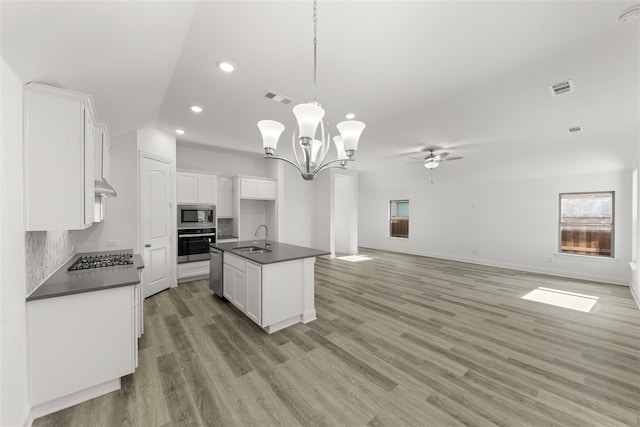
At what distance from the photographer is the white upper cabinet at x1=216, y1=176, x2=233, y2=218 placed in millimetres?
5656

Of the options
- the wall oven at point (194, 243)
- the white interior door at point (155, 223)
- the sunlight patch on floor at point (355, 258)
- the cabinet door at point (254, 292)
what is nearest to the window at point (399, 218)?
the sunlight patch on floor at point (355, 258)

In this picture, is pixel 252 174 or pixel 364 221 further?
pixel 364 221

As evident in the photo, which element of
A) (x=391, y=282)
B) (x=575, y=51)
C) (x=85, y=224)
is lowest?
(x=391, y=282)

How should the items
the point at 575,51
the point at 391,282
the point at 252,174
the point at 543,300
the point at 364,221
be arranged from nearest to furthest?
the point at 575,51
the point at 543,300
the point at 391,282
the point at 252,174
the point at 364,221

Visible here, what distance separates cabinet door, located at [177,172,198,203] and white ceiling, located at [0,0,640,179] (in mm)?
1123

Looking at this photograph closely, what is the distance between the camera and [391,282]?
512 cm

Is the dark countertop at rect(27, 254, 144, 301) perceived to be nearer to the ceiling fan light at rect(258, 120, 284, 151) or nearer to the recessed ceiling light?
the ceiling fan light at rect(258, 120, 284, 151)

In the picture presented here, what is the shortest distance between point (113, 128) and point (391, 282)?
5265 millimetres

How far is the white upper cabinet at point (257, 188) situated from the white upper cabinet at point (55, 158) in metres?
3.81

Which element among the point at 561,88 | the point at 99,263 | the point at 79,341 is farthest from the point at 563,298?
the point at 99,263

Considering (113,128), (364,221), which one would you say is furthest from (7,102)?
(364,221)

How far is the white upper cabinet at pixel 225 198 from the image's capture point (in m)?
5.66

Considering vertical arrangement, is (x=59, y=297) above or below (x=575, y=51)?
below

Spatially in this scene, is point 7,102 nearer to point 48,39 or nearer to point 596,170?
point 48,39
